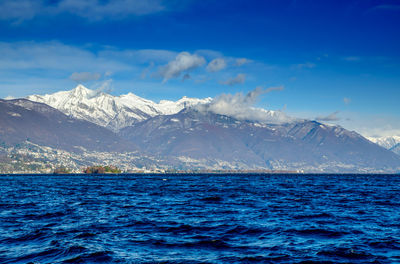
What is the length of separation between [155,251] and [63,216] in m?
26.1

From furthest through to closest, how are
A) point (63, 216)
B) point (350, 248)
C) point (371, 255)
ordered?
point (63, 216) < point (350, 248) < point (371, 255)

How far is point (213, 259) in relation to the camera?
30.9 m

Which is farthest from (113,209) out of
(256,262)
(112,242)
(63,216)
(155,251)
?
(256,262)

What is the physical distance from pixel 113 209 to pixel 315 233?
32432 millimetres

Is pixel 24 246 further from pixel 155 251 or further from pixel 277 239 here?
pixel 277 239

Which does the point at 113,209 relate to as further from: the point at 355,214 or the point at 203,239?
the point at 355,214

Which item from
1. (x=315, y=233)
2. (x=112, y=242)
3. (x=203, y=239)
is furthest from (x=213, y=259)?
(x=315, y=233)

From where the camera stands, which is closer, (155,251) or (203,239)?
(155,251)

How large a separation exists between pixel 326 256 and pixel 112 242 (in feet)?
57.2

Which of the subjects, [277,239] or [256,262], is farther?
[277,239]

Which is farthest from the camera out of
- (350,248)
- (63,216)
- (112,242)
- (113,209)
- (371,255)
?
(113,209)

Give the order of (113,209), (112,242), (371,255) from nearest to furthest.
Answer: (371,255) → (112,242) → (113,209)

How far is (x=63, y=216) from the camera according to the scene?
55.3 meters

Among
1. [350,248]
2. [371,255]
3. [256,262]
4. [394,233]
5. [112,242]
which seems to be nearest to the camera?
[256,262]
